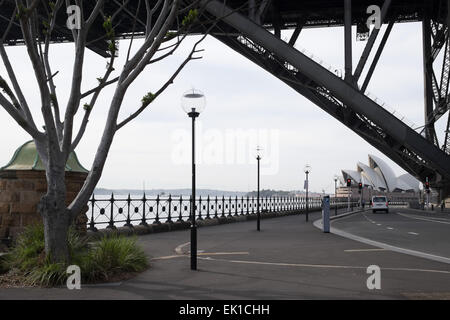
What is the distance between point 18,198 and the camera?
11.8 m

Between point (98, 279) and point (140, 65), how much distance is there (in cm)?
407

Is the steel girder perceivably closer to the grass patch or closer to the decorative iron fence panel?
the decorative iron fence panel

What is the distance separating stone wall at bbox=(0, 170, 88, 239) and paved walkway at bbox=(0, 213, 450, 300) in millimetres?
3276

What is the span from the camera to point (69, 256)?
8.36 metres

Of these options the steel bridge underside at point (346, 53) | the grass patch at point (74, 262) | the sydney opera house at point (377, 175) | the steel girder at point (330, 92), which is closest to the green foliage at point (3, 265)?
the grass patch at point (74, 262)

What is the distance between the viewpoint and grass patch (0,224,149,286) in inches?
307

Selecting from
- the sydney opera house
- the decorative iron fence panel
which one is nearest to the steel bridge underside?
Answer: the decorative iron fence panel

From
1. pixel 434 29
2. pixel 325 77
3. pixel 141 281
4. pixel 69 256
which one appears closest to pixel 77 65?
pixel 69 256

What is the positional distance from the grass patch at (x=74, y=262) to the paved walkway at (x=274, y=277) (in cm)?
36

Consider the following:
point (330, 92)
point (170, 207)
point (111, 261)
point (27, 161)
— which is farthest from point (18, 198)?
point (330, 92)

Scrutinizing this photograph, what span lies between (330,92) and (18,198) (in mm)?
25441

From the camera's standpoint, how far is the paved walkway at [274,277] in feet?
23.0

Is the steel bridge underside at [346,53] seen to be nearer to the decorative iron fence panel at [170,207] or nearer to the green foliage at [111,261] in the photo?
the decorative iron fence panel at [170,207]
